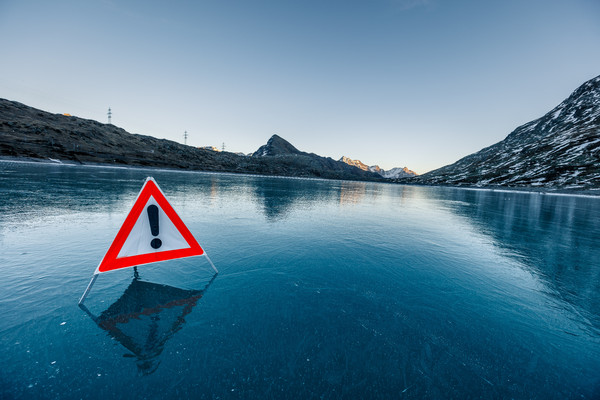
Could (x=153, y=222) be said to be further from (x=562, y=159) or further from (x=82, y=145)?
(x=562, y=159)

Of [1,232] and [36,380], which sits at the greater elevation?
[1,232]

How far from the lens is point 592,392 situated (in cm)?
352

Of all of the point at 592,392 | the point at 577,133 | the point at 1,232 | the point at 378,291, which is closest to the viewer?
the point at 592,392

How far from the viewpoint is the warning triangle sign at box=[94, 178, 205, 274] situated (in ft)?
17.6

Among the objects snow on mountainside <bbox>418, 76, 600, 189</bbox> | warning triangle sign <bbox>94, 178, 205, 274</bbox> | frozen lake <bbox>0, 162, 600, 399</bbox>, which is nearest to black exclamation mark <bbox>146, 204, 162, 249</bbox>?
warning triangle sign <bbox>94, 178, 205, 274</bbox>

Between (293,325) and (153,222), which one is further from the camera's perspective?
(153,222)

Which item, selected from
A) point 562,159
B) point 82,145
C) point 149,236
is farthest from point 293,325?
point 562,159

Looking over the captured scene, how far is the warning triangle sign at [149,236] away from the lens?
5.38 m

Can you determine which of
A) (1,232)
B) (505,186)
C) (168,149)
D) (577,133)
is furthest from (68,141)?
(577,133)

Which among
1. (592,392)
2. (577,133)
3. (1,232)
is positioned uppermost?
(577,133)

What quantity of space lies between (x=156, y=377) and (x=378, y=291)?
528 centimetres

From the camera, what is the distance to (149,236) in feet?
19.0

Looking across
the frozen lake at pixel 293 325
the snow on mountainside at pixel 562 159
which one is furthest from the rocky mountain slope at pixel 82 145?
the snow on mountainside at pixel 562 159

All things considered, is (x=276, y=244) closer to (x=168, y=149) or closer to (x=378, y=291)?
(x=378, y=291)
